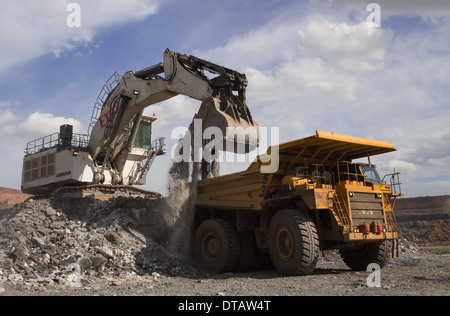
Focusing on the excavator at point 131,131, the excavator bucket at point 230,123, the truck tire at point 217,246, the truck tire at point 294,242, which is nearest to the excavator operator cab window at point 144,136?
the excavator at point 131,131

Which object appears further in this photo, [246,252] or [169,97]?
[169,97]

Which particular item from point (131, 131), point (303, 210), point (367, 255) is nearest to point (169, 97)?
point (131, 131)

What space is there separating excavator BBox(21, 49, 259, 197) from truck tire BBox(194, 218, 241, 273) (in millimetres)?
1826

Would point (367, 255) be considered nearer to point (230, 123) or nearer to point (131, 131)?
point (230, 123)

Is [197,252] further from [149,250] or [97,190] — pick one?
[97,190]

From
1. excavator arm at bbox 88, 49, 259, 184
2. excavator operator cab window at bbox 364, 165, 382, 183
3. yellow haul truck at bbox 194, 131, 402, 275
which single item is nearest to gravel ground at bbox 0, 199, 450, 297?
yellow haul truck at bbox 194, 131, 402, 275

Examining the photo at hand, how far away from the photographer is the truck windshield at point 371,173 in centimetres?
901

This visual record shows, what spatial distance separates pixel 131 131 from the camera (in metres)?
13.2

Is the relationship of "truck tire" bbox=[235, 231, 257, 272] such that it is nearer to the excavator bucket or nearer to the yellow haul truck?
the yellow haul truck

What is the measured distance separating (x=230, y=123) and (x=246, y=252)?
290 cm

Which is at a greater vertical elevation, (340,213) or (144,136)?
(144,136)

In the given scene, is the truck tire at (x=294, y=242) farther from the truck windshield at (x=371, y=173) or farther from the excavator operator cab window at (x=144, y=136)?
the excavator operator cab window at (x=144, y=136)
